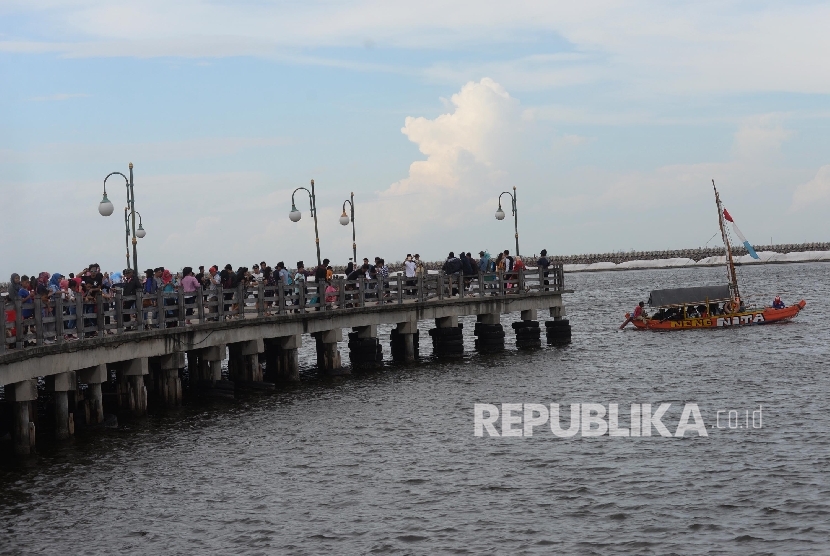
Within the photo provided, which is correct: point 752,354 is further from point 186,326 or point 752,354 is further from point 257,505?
point 257,505

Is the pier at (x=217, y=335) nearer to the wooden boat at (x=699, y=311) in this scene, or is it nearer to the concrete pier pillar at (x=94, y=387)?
the concrete pier pillar at (x=94, y=387)

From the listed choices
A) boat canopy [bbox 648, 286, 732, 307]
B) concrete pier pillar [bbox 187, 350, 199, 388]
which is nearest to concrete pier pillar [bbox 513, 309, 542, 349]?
boat canopy [bbox 648, 286, 732, 307]

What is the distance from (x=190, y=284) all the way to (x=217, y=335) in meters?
1.55

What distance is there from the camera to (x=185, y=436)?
958 inches

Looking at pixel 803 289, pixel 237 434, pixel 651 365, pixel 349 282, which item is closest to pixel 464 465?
pixel 237 434

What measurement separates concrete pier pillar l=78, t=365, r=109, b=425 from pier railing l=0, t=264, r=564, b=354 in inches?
32.6

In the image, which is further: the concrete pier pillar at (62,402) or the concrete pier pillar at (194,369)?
the concrete pier pillar at (194,369)

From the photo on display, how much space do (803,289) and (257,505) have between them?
89.2m

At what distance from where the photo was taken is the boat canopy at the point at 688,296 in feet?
164

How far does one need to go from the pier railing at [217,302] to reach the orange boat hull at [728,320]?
10.4 metres

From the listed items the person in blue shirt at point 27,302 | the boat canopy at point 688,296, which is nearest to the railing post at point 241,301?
the person in blue shirt at point 27,302

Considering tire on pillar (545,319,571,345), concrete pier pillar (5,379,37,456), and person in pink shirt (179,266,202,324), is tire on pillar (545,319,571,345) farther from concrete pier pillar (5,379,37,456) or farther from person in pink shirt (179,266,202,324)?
concrete pier pillar (5,379,37,456)

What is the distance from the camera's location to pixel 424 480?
19.6 m

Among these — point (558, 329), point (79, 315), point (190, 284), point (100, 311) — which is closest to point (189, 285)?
point (190, 284)
